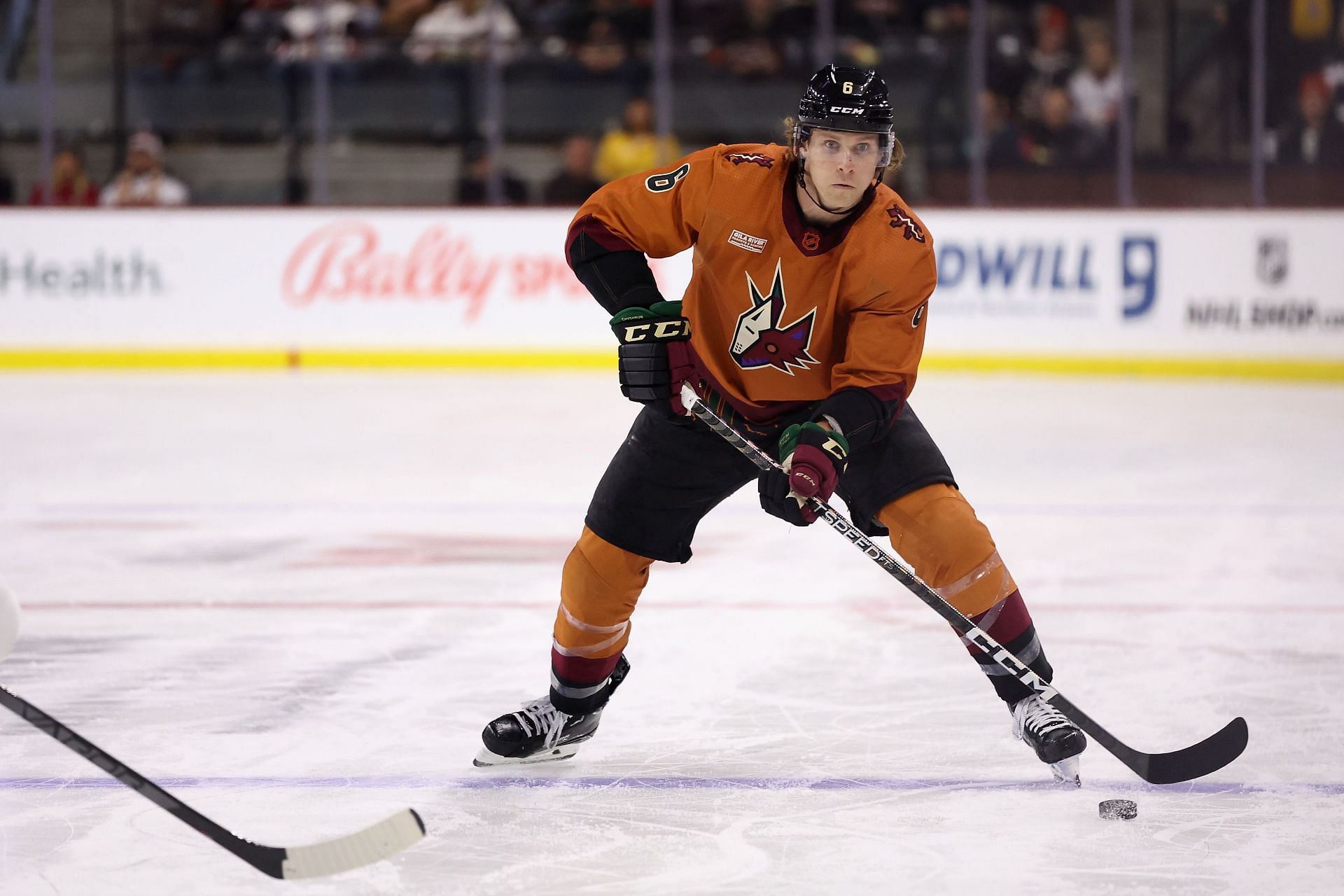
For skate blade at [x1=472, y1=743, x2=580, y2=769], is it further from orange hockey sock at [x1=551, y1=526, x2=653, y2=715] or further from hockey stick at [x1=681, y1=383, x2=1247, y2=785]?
hockey stick at [x1=681, y1=383, x2=1247, y2=785]

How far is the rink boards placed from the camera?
337 inches

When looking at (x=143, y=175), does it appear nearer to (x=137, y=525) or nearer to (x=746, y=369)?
(x=137, y=525)

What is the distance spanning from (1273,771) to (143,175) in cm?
774

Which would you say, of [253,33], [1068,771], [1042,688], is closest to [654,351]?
[1042,688]

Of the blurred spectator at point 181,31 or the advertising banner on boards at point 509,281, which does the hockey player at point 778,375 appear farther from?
the blurred spectator at point 181,31

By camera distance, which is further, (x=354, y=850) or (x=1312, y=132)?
(x=1312, y=132)

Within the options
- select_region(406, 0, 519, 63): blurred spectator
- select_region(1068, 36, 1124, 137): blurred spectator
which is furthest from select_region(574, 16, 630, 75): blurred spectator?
select_region(1068, 36, 1124, 137): blurred spectator

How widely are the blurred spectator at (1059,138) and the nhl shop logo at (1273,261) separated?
3.35 ft

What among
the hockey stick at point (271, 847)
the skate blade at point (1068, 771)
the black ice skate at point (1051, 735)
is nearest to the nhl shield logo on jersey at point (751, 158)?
the black ice skate at point (1051, 735)

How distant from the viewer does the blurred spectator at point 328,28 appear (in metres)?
9.39

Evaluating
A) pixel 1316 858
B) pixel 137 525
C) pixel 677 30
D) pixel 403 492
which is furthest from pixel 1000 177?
pixel 1316 858

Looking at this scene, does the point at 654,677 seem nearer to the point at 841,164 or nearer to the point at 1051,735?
the point at 1051,735

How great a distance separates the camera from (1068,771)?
2.53 m

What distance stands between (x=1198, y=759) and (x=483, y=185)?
7.08m
